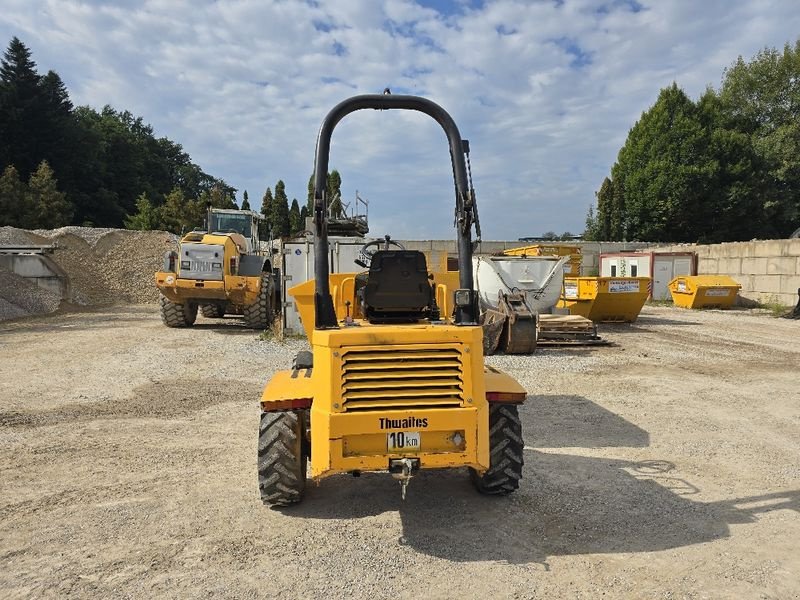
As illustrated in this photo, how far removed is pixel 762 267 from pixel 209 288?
1931 cm

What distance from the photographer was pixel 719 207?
1539 inches

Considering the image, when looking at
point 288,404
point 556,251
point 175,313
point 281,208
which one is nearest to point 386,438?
point 288,404

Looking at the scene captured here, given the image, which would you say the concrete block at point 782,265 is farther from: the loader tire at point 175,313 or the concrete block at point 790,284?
the loader tire at point 175,313

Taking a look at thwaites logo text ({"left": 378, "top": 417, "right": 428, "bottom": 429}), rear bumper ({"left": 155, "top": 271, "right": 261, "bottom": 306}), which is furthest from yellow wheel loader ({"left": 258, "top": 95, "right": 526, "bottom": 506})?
rear bumper ({"left": 155, "top": 271, "right": 261, "bottom": 306})

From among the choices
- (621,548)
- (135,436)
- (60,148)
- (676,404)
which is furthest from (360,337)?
(60,148)

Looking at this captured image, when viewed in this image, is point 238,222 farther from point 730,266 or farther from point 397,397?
point 730,266

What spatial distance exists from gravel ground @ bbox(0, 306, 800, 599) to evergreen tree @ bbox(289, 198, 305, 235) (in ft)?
128

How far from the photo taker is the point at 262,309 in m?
14.9

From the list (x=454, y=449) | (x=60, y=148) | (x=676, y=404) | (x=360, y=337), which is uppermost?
(x=60, y=148)

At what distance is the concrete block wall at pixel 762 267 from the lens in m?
Result: 20.9

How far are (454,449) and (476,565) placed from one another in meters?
0.67

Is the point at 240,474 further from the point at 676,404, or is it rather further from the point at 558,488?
the point at 676,404

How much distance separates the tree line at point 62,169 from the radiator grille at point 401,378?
1396 inches

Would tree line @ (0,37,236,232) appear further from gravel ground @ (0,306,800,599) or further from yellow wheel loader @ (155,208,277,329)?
gravel ground @ (0,306,800,599)
